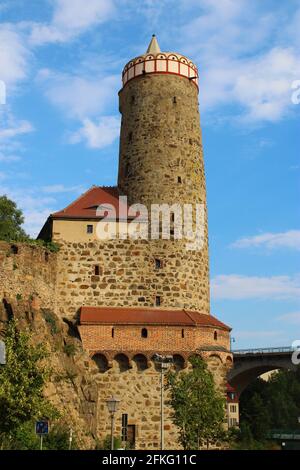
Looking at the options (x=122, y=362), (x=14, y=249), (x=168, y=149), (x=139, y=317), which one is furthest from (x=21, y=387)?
(x=168, y=149)

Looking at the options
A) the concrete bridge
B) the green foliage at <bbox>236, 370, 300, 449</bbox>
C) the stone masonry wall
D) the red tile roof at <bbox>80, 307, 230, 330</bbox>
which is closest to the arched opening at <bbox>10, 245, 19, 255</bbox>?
the stone masonry wall

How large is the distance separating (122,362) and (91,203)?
1009 centimetres

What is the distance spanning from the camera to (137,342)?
3197cm

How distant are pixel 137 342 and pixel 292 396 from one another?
2648 inches

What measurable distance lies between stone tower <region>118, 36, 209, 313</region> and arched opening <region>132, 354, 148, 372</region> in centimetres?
363

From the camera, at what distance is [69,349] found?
3103cm

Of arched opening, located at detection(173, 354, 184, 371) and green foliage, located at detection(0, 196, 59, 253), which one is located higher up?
green foliage, located at detection(0, 196, 59, 253)

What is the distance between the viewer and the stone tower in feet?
114

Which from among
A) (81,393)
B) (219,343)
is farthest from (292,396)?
(81,393)

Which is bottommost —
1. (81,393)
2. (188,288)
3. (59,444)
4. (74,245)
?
(59,444)

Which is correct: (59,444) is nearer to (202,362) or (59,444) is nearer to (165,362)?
(165,362)

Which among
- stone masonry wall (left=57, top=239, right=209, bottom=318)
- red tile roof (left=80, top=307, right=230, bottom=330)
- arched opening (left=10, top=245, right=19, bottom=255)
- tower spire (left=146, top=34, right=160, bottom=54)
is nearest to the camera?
arched opening (left=10, top=245, right=19, bottom=255)

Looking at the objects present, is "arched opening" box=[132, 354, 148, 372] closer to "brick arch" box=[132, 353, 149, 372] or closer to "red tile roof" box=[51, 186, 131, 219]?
"brick arch" box=[132, 353, 149, 372]
